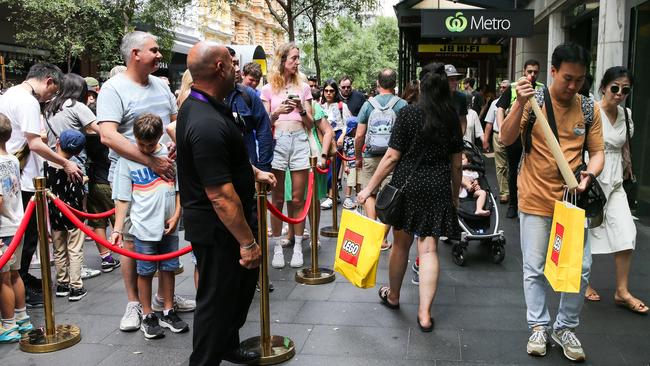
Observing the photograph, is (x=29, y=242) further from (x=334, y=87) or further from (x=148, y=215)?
(x=334, y=87)

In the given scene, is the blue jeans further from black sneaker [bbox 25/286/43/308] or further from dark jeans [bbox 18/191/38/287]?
black sneaker [bbox 25/286/43/308]

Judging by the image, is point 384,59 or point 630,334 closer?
point 630,334

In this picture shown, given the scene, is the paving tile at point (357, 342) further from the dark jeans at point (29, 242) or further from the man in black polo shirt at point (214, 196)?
the dark jeans at point (29, 242)

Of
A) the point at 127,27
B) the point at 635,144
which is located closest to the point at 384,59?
the point at 127,27

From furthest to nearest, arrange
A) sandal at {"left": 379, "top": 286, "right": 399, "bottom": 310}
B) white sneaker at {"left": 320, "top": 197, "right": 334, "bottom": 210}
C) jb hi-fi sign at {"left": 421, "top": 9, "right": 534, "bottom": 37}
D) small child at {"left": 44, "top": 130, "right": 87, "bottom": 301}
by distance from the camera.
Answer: jb hi-fi sign at {"left": 421, "top": 9, "right": 534, "bottom": 37} → white sneaker at {"left": 320, "top": 197, "right": 334, "bottom": 210} → small child at {"left": 44, "top": 130, "right": 87, "bottom": 301} → sandal at {"left": 379, "top": 286, "right": 399, "bottom": 310}

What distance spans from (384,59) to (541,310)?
64368 mm

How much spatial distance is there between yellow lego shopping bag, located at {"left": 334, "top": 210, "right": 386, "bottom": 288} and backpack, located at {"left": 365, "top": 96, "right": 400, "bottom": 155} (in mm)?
2286

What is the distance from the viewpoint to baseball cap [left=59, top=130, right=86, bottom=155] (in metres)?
5.71

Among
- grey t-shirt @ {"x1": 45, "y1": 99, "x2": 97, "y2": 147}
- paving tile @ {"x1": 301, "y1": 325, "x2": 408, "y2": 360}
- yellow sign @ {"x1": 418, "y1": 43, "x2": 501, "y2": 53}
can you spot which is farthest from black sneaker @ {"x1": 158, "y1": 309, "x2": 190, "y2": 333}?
yellow sign @ {"x1": 418, "y1": 43, "x2": 501, "y2": 53}

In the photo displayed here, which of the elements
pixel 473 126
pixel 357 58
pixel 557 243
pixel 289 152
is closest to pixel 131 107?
pixel 289 152

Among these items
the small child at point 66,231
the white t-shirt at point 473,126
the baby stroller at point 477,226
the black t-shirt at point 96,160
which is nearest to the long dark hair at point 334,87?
the white t-shirt at point 473,126

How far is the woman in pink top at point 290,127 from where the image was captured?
20.3 feet

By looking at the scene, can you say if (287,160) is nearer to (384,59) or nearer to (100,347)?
(100,347)

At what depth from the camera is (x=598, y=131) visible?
157 inches
